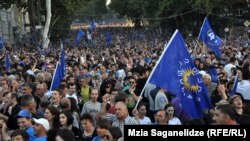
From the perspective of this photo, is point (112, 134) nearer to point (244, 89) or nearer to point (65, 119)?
point (65, 119)

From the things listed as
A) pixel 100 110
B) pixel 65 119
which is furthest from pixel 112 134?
pixel 100 110

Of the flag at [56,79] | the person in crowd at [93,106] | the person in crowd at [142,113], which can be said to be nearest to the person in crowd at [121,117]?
the person in crowd at [142,113]

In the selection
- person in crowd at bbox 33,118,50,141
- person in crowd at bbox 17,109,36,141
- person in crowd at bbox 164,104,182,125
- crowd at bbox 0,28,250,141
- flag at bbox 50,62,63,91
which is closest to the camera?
crowd at bbox 0,28,250,141

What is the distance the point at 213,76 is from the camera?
1229 cm

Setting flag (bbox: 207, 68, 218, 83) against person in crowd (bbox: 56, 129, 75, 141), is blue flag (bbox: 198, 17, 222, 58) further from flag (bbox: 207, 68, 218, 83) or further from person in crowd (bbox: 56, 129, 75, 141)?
person in crowd (bbox: 56, 129, 75, 141)

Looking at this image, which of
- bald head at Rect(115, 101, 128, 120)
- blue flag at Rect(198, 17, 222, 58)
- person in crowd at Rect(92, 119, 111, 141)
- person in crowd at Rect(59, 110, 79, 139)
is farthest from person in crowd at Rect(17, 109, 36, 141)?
blue flag at Rect(198, 17, 222, 58)

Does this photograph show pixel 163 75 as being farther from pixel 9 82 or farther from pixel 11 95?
pixel 9 82

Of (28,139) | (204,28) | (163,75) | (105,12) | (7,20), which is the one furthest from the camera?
(105,12)

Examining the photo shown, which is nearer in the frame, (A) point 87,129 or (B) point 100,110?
(A) point 87,129

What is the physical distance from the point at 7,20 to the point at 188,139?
54231 millimetres

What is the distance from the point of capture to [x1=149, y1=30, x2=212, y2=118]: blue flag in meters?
7.91

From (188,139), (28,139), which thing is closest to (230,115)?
(188,139)

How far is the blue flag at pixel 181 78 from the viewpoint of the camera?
26.0 ft

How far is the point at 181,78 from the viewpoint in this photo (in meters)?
7.99
